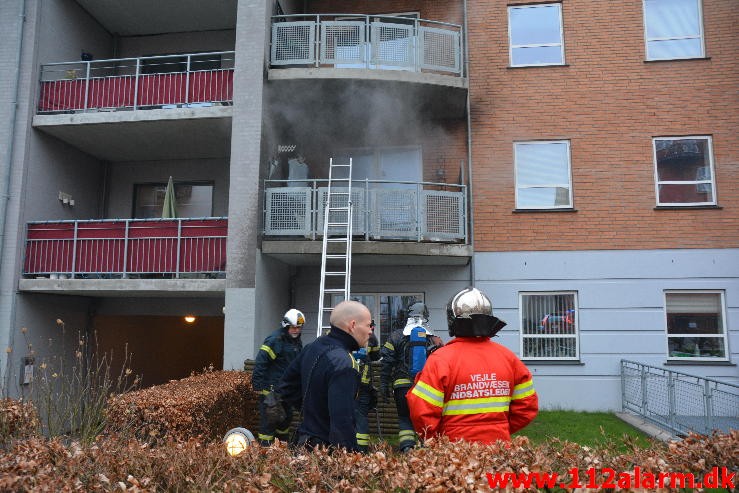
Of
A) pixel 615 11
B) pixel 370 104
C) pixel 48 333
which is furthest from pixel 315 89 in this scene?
pixel 48 333

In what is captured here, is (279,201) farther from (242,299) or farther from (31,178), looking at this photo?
(31,178)

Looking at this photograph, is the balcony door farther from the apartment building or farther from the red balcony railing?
the red balcony railing

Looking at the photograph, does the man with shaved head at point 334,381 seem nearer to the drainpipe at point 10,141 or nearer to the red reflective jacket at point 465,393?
the red reflective jacket at point 465,393

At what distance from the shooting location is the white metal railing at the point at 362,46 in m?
10.2

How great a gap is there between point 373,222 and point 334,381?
20.3 ft

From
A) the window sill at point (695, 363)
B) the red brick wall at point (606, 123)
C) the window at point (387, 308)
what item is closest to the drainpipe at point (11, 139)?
the window at point (387, 308)

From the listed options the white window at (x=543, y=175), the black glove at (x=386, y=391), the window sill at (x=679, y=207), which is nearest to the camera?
the black glove at (x=386, y=391)

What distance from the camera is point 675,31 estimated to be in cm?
1116

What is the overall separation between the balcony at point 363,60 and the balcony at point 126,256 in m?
3.18

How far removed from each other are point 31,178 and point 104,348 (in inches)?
177

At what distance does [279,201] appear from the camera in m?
9.78

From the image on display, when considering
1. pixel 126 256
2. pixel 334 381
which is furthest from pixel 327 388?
pixel 126 256

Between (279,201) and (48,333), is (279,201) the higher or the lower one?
the higher one

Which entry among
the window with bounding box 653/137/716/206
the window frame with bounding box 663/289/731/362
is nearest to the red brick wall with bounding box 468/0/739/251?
the window with bounding box 653/137/716/206
